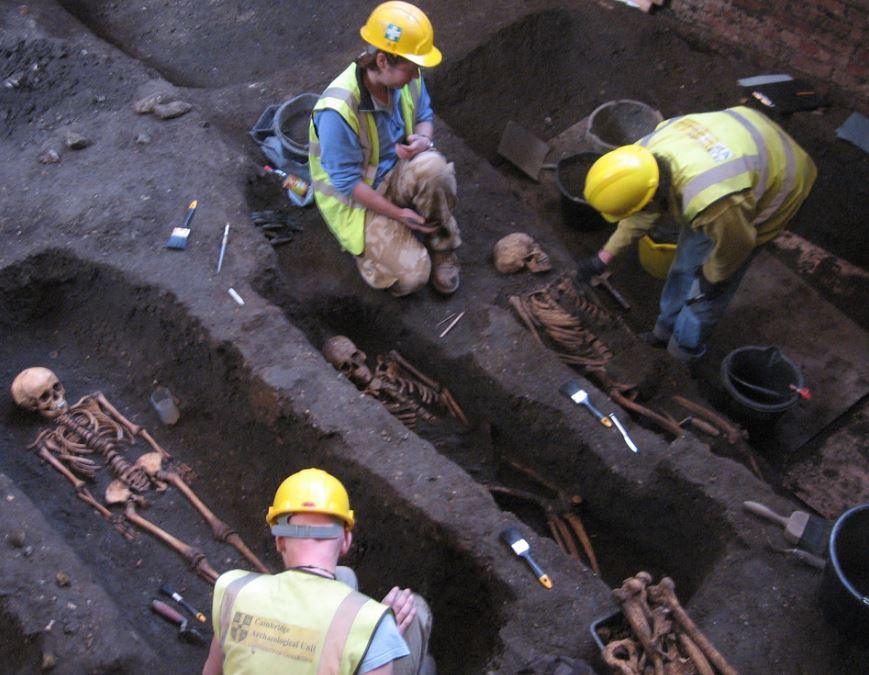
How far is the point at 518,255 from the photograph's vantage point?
18.2 ft

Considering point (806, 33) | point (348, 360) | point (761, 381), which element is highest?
point (806, 33)

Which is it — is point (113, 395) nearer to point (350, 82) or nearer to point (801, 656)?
point (350, 82)

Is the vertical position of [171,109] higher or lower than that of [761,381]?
higher

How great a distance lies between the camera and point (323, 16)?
830cm

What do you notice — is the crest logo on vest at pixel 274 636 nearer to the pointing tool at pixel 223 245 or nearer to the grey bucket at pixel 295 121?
the pointing tool at pixel 223 245

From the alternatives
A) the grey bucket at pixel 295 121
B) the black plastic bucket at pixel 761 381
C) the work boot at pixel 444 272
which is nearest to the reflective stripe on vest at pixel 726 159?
the black plastic bucket at pixel 761 381

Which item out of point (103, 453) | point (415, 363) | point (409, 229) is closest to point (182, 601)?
point (103, 453)

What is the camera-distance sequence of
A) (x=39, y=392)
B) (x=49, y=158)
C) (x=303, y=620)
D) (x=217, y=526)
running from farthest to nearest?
(x=49, y=158), (x=39, y=392), (x=217, y=526), (x=303, y=620)

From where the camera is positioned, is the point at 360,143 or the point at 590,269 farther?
the point at 590,269

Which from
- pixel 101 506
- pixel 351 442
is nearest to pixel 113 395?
pixel 101 506

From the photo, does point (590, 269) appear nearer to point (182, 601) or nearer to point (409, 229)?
point (409, 229)

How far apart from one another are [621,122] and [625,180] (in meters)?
2.48

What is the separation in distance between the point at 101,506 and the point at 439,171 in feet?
9.07

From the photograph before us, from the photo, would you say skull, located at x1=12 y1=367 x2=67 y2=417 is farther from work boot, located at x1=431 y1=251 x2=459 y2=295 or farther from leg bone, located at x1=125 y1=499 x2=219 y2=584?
work boot, located at x1=431 y1=251 x2=459 y2=295
